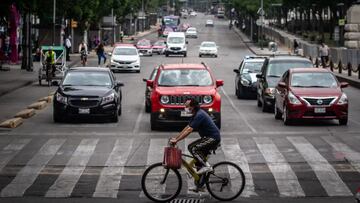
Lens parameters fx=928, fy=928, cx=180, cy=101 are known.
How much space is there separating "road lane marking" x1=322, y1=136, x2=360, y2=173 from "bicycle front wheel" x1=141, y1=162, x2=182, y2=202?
462 centimetres

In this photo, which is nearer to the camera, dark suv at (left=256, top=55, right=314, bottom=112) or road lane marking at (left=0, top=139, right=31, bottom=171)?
road lane marking at (left=0, top=139, right=31, bottom=171)

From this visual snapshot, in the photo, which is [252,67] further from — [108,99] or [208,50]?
[208,50]

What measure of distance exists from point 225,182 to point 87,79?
525 inches

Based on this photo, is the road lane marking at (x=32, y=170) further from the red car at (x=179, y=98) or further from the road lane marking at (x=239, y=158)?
the road lane marking at (x=239, y=158)

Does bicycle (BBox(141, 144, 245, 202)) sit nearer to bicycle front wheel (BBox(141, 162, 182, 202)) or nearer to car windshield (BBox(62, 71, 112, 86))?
bicycle front wheel (BBox(141, 162, 182, 202))

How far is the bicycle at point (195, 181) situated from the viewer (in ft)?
47.1

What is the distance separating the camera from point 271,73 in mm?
31359

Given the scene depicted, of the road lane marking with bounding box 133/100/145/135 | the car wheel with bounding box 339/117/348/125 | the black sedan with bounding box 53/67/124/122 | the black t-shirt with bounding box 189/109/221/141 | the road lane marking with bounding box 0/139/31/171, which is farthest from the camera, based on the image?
the black sedan with bounding box 53/67/124/122

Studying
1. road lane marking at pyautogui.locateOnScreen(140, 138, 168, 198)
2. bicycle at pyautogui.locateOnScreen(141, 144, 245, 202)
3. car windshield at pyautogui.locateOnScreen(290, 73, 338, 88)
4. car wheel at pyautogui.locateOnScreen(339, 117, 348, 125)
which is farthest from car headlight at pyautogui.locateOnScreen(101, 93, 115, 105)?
bicycle at pyautogui.locateOnScreen(141, 144, 245, 202)

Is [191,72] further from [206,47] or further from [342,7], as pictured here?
[342,7]

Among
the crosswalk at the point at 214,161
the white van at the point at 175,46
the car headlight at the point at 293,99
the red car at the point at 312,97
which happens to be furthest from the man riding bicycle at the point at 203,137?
the white van at the point at 175,46

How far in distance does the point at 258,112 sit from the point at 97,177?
13.8 m

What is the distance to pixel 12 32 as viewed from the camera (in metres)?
60.8

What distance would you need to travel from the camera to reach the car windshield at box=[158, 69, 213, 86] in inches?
974
